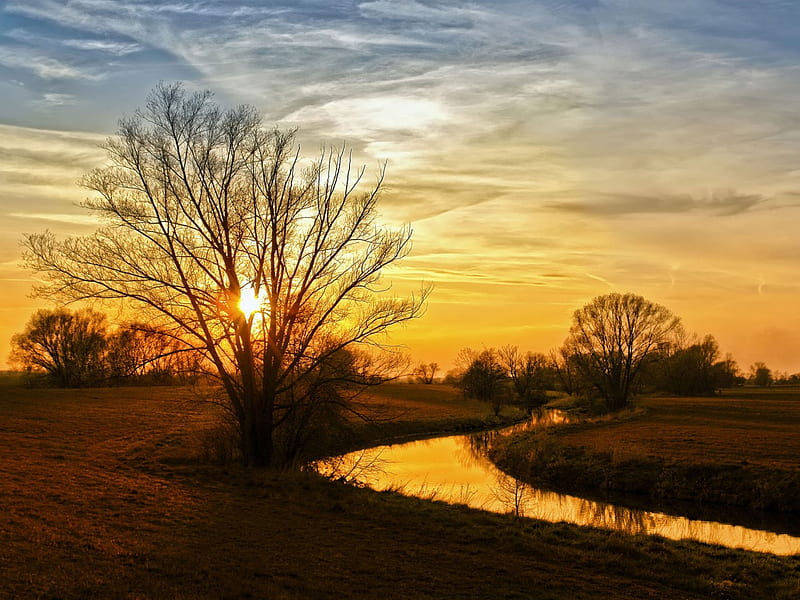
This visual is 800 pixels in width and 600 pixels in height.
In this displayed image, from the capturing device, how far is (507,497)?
2042 cm

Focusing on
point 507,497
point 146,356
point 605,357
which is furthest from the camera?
point 605,357

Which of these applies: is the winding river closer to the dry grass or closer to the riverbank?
the riverbank

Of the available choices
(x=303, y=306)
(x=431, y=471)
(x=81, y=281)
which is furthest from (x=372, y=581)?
(x=431, y=471)

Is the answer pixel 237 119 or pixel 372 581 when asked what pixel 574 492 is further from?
pixel 237 119

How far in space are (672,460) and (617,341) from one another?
39.0m

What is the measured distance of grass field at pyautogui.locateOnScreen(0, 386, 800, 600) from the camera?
32.0 ft

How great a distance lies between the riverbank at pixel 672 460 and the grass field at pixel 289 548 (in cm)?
1045

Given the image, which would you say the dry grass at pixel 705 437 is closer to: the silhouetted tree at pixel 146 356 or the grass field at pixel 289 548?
the grass field at pixel 289 548

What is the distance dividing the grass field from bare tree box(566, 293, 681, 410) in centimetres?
4898

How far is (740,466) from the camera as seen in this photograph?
2544cm

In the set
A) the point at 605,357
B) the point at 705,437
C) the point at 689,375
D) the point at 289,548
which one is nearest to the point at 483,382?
the point at 605,357

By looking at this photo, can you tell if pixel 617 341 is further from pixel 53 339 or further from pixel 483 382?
pixel 53 339

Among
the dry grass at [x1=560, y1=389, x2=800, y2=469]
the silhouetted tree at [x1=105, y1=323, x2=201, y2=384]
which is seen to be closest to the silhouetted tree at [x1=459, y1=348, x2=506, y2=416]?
the dry grass at [x1=560, y1=389, x2=800, y2=469]

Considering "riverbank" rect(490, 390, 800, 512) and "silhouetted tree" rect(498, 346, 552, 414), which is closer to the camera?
"riverbank" rect(490, 390, 800, 512)
